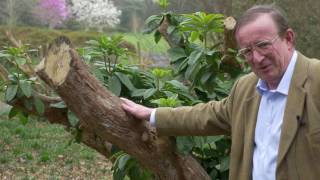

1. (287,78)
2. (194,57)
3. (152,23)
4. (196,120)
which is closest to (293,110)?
(287,78)

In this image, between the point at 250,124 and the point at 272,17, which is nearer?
the point at 272,17

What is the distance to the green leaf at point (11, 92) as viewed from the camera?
3.24 m

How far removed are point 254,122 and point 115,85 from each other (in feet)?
3.55

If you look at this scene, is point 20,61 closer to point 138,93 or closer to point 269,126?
point 138,93

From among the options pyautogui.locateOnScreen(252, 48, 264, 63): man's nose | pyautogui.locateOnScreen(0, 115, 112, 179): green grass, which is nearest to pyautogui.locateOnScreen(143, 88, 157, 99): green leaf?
pyautogui.locateOnScreen(252, 48, 264, 63): man's nose

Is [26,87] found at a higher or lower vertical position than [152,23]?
lower

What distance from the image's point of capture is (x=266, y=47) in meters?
2.33

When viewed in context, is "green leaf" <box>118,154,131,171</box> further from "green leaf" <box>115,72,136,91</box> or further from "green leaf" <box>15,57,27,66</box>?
"green leaf" <box>15,57,27,66</box>

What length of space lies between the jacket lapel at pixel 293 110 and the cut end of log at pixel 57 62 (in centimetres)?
97

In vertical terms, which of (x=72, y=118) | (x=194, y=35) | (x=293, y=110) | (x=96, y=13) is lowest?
(x=96, y=13)

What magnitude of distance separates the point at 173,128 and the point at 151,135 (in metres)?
0.15

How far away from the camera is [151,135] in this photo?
300 cm

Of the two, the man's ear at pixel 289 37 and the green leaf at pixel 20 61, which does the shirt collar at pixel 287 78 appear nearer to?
the man's ear at pixel 289 37

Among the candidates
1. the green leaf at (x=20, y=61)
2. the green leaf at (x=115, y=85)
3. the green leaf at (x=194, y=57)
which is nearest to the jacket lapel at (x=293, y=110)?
the green leaf at (x=194, y=57)
